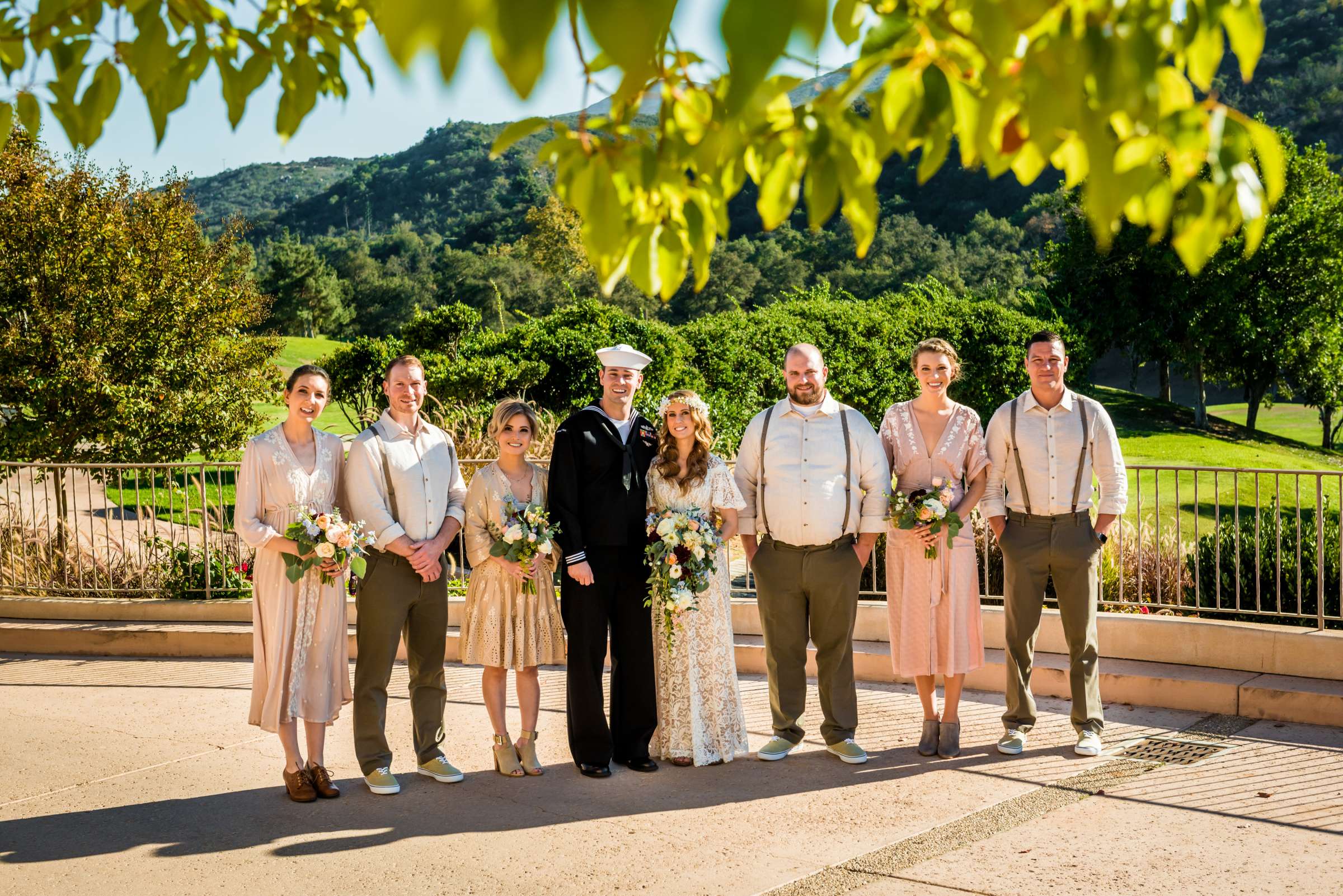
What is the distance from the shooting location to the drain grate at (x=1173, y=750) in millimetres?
6070

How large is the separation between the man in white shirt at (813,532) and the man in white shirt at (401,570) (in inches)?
66.6

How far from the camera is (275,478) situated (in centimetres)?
579

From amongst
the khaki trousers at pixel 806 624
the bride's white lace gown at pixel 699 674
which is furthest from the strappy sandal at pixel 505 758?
the khaki trousers at pixel 806 624

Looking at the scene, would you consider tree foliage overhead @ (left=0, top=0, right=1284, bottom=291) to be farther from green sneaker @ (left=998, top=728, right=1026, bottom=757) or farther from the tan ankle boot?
green sneaker @ (left=998, top=728, right=1026, bottom=757)

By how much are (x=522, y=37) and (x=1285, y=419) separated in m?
56.4

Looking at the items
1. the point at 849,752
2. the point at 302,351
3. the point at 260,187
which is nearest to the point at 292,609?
the point at 849,752

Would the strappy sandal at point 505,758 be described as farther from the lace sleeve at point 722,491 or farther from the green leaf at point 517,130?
the green leaf at point 517,130

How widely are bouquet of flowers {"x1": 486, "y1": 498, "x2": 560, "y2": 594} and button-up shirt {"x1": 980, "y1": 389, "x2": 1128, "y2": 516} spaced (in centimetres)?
244

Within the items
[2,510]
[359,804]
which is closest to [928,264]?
[2,510]

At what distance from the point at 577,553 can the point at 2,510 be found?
7.13 m

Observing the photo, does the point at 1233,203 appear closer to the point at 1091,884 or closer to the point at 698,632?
the point at 1091,884

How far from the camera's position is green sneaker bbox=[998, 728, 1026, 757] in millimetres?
6266

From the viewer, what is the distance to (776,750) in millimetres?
6328

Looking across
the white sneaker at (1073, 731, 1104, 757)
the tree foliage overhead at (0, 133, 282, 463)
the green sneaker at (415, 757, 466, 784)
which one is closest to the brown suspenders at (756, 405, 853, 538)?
the white sneaker at (1073, 731, 1104, 757)
